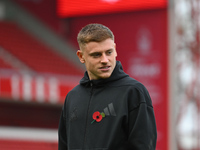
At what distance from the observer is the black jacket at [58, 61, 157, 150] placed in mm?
2023

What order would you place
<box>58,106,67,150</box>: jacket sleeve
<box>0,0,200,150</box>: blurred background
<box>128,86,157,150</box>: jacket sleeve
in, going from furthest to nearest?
1. <box>0,0,200,150</box>: blurred background
2. <box>58,106,67,150</box>: jacket sleeve
3. <box>128,86,157,150</box>: jacket sleeve

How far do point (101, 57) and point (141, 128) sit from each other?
38 cm

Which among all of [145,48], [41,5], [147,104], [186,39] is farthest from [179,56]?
[147,104]

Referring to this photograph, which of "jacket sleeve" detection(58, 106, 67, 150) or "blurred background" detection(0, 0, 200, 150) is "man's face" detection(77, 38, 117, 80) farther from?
"blurred background" detection(0, 0, 200, 150)

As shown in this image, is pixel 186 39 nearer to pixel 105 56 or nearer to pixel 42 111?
pixel 42 111

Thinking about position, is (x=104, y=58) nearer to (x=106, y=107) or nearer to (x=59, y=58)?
(x=106, y=107)

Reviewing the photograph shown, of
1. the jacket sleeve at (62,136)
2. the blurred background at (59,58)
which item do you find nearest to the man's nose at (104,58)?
the jacket sleeve at (62,136)

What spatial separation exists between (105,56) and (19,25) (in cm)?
973

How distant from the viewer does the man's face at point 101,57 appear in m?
2.09

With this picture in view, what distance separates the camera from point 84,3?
9.55 metres

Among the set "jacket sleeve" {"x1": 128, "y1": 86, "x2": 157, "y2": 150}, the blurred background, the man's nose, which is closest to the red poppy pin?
"jacket sleeve" {"x1": 128, "y1": 86, "x2": 157, "y2": 150}

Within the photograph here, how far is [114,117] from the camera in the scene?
6.72 ft

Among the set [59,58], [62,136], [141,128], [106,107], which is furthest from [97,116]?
[59,58]

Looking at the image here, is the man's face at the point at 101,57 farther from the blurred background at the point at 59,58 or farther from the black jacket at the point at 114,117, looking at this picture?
the blurred background at the point at 59,58
